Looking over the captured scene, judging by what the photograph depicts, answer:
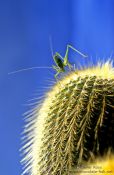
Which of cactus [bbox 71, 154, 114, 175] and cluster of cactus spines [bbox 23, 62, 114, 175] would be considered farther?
cluster of cactus spines [bbox 23, 62, 114, 175]

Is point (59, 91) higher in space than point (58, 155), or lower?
higher

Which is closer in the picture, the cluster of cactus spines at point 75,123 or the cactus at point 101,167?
the cactus at point 101,167

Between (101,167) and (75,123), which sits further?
(75,123)

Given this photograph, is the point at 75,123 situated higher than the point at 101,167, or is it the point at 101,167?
the point at 75,123

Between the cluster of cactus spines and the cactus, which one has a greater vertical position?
the cluster of cactus spines

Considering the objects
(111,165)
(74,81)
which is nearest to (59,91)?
(74,81)

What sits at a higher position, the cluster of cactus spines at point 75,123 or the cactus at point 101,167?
the cluster of cactus spines at point 75,123

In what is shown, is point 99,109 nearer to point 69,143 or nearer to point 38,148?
point 69,143

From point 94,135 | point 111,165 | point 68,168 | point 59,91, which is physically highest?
point 59,91
